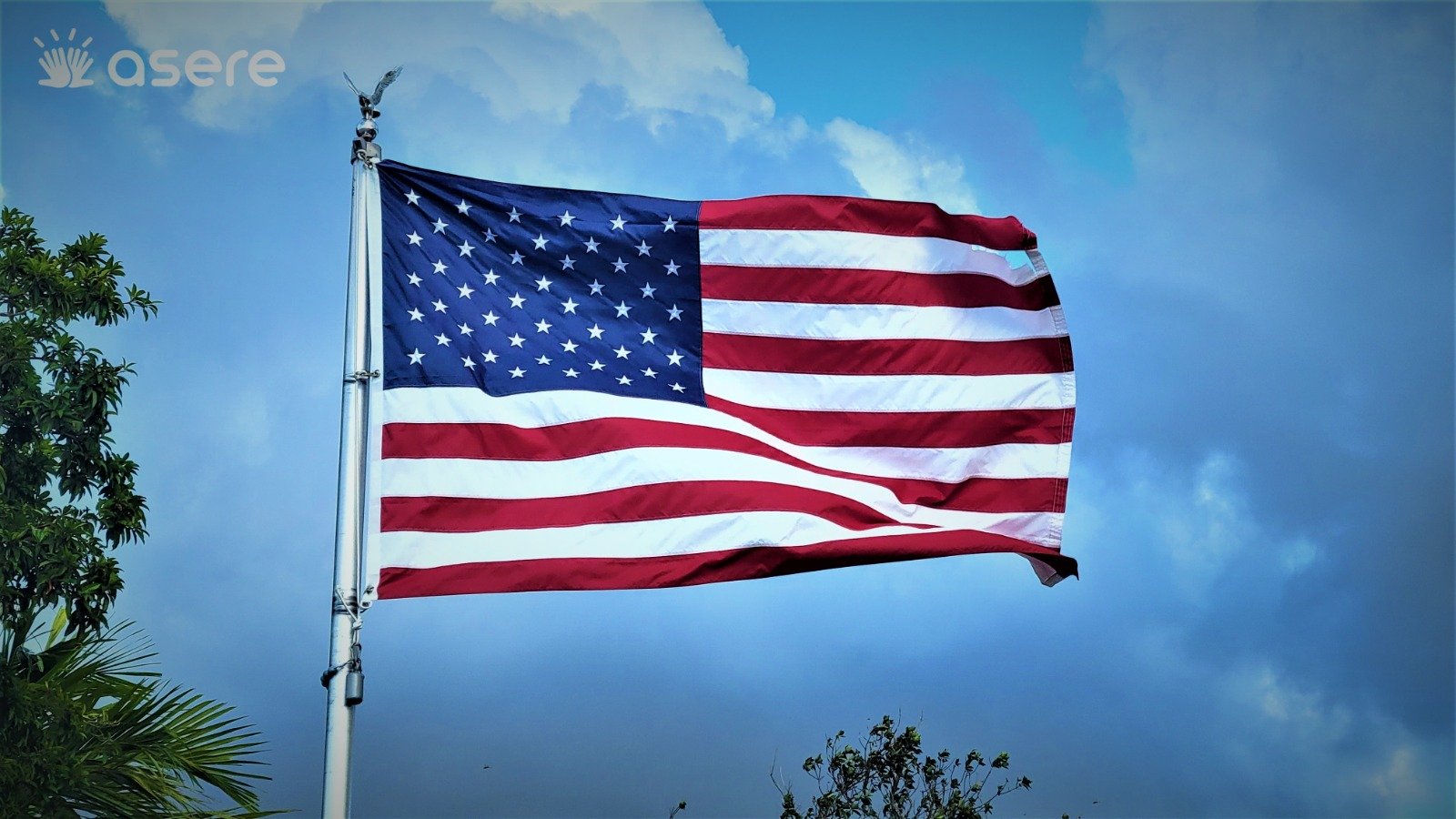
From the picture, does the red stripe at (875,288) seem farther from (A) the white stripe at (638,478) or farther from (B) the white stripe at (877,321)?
(A) the white stripe at (638,478)

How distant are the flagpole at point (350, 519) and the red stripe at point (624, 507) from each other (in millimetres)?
405

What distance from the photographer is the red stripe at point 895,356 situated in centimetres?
1184

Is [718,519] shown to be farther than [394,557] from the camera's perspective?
Yes

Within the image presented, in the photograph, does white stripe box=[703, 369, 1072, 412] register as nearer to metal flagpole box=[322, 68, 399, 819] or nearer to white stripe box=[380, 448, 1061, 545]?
white stripe box=[380, 448, 1061, 545]

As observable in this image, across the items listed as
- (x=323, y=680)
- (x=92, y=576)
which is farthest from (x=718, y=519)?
(x=92, y=576)

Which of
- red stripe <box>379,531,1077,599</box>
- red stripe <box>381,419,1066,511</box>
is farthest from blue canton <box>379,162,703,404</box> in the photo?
red stripe <box>379,531,1077,599</box>

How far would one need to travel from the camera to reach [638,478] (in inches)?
418

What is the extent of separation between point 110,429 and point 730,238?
809 cm

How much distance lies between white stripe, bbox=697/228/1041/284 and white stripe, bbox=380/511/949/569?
236cm

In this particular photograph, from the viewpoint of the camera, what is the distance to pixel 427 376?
404 inches

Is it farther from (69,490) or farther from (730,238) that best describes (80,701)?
(730,238)

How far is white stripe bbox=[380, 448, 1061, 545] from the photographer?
1005 cm

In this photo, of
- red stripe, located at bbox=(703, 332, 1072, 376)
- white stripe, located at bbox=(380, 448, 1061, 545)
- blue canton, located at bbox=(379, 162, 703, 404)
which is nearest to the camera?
white stripe, located at bbox=(380, 448, 1061, 545)

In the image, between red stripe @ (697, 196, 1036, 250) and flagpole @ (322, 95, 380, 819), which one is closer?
flagpole @ (322, 95, 380, 819)
